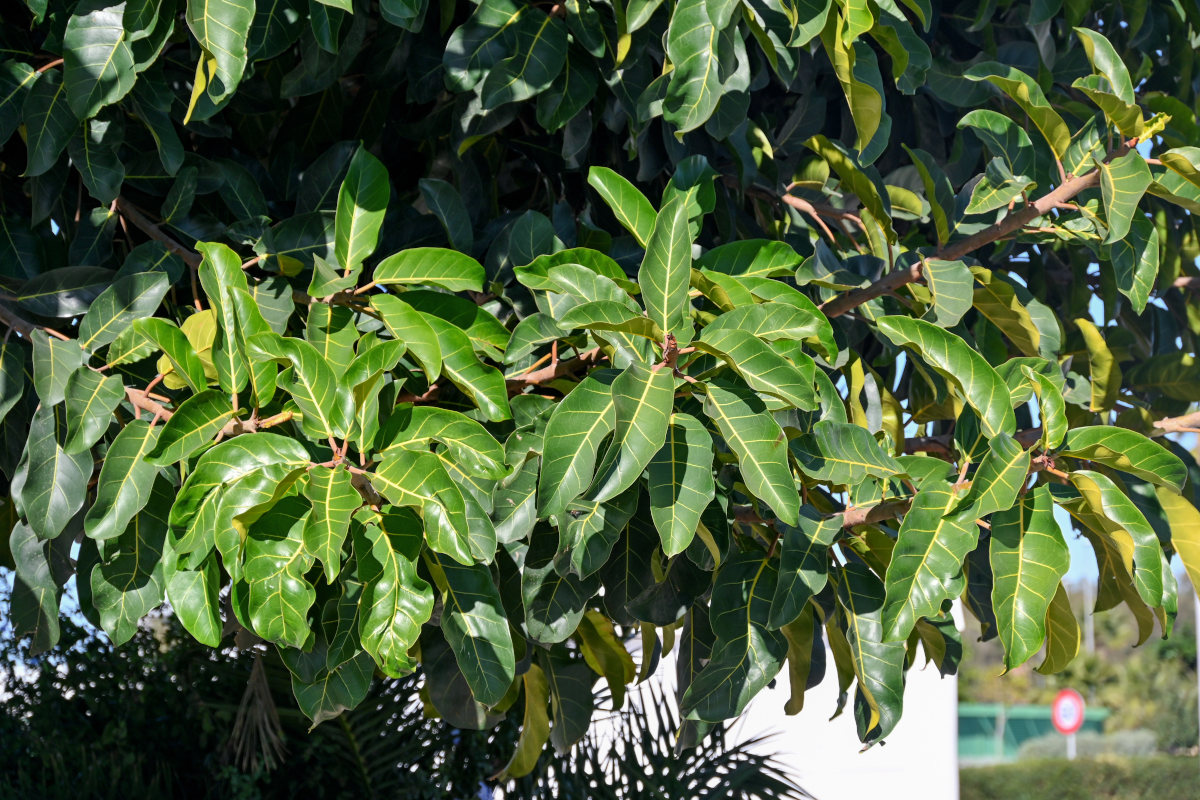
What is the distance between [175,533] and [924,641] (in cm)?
99

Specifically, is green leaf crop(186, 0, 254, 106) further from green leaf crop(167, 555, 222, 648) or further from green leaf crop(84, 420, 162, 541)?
green leaf crop(167, 555, 222, 648)

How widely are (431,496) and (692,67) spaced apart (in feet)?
1.92

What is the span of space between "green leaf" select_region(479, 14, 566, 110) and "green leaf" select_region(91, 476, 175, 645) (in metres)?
0.63

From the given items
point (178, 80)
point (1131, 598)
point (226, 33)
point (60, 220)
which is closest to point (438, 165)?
point (178, 80)

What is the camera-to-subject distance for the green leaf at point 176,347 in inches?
45.3

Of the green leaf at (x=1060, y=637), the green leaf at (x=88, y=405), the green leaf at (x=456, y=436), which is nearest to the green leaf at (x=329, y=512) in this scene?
the green leaf at (x=456, y=436)

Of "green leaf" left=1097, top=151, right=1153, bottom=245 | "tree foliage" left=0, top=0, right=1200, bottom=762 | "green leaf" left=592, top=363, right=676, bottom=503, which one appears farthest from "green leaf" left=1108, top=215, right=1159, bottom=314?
"green leaf" left=592, top=363, right=676, bottom=503

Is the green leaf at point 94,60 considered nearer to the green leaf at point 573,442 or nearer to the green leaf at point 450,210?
the green leaf at point 450,210

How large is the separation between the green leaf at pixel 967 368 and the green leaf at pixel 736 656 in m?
0.33

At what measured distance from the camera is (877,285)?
4.56ft

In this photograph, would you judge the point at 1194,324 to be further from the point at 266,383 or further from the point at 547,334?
the point at 266,383

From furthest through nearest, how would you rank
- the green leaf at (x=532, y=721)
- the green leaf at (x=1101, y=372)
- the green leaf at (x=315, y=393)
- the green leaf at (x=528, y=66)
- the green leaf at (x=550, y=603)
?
the green leaf at (x=532, y=721), the green leaf at (x=1101, y=372), the green leaf at (x=528, y=66), the green leaf at (x=550, y=603), the green leaf at (x=315, y=393)

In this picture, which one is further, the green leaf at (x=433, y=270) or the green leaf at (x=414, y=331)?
the green leaf at (x=433, y=270)

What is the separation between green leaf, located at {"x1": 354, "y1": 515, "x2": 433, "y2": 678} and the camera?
1.02 m
